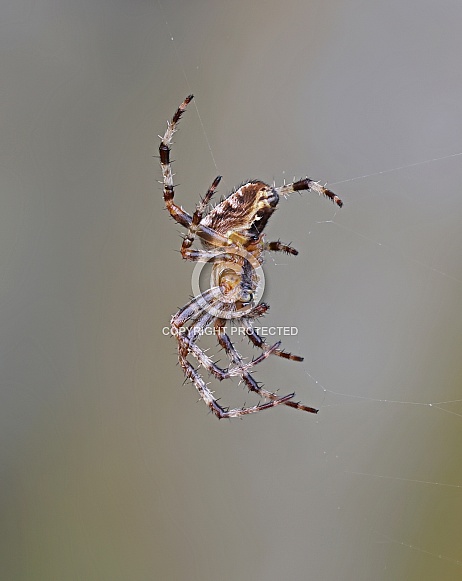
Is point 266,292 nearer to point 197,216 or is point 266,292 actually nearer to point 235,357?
point 235,357

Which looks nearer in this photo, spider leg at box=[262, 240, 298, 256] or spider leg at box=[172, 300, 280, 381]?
spider leg at box=[262, 240, 298, 256]

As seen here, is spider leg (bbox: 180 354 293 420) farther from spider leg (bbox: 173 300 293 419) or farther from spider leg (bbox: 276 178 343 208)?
spider leg (bbox: 276 178 343 208)

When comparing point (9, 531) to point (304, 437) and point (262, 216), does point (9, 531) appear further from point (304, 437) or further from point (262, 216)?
point (262, 216)

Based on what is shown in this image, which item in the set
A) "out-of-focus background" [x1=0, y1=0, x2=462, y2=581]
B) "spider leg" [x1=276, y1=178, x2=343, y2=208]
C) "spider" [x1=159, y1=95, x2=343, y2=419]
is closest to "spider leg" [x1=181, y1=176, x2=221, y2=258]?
"spider" [x1=159, y1=95, x2=343, y2=419]

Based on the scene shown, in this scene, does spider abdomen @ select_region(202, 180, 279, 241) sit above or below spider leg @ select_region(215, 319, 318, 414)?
above

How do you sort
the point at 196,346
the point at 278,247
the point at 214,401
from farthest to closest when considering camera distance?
the point at 196,346
the point at 214,401
the point at 278,247

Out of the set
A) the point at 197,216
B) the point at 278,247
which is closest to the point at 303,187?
the point at 278,247

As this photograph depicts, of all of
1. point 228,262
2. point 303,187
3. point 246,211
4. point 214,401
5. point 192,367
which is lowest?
point 214,401
